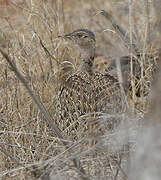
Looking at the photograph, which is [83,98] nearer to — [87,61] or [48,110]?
[48,110]

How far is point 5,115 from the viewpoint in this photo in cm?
397

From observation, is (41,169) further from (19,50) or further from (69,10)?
(69,10)

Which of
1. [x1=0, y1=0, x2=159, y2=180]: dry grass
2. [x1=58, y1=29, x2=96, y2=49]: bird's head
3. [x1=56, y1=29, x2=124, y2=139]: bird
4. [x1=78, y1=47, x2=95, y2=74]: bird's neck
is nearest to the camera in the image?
[x1=0, y1=0, x2=159, y2=180]: dry grass

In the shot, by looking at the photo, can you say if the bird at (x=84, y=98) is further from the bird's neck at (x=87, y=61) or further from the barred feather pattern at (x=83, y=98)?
the bird's neck at (x=87, y=61)

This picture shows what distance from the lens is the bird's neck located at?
4497 mm

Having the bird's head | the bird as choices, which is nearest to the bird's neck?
the bird's head

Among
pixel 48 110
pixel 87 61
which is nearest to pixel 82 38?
pixel 87 61

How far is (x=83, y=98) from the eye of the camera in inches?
151

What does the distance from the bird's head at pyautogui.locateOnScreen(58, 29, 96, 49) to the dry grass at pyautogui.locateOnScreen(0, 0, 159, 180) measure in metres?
0.18

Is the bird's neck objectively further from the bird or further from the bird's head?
the bird

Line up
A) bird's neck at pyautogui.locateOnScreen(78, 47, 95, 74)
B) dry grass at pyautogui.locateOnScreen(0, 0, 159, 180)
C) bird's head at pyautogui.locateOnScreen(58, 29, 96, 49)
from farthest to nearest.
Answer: bird's head at pyautogui.locateOnScreen(58, 29, 96, 49) < bird's neck at pyautogui.locateOnScreen(78, 47, 95, 74) < dry grass at pyautogui.locateOnScreen(0, 0, 159, 180)

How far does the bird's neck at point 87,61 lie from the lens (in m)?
4.50

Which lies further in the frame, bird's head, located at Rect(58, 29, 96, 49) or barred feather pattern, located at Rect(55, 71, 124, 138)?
bird's head, located at Rect(58, 29, 96, 49)

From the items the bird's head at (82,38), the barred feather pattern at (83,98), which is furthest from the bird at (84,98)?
the bird's head at (82,38)
